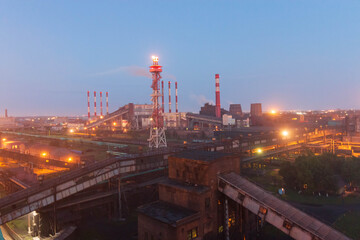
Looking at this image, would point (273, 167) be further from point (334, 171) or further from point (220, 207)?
point (220, 207)

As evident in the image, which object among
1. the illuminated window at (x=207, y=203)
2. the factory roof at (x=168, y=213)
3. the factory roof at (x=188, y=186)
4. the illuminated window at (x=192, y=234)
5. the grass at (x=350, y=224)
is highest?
the factory roof at (x=188, y=186)

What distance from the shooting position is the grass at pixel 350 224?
19.3 m

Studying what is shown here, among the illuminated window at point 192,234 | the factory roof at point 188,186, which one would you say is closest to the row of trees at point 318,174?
the factory roof at point 188,186

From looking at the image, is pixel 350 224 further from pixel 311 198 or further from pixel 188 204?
pixel 188 204

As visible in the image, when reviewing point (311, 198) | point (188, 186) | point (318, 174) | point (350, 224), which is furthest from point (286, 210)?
point (318, 174)

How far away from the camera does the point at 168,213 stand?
16.5 m

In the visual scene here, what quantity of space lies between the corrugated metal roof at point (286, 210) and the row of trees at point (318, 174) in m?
14.3

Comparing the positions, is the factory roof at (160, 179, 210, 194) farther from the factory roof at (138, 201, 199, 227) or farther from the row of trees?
the row of trees

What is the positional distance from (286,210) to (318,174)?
16.2 meters

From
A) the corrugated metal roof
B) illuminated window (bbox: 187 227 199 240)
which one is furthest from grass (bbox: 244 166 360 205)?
illuminated window (bbox: 187 227 199 240)

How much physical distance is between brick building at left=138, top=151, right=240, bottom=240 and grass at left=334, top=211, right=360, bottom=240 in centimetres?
995

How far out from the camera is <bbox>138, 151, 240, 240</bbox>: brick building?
1567cm

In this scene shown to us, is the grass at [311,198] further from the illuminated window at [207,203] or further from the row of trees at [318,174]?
the illuminated window at [207,203]

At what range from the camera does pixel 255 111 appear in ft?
344
